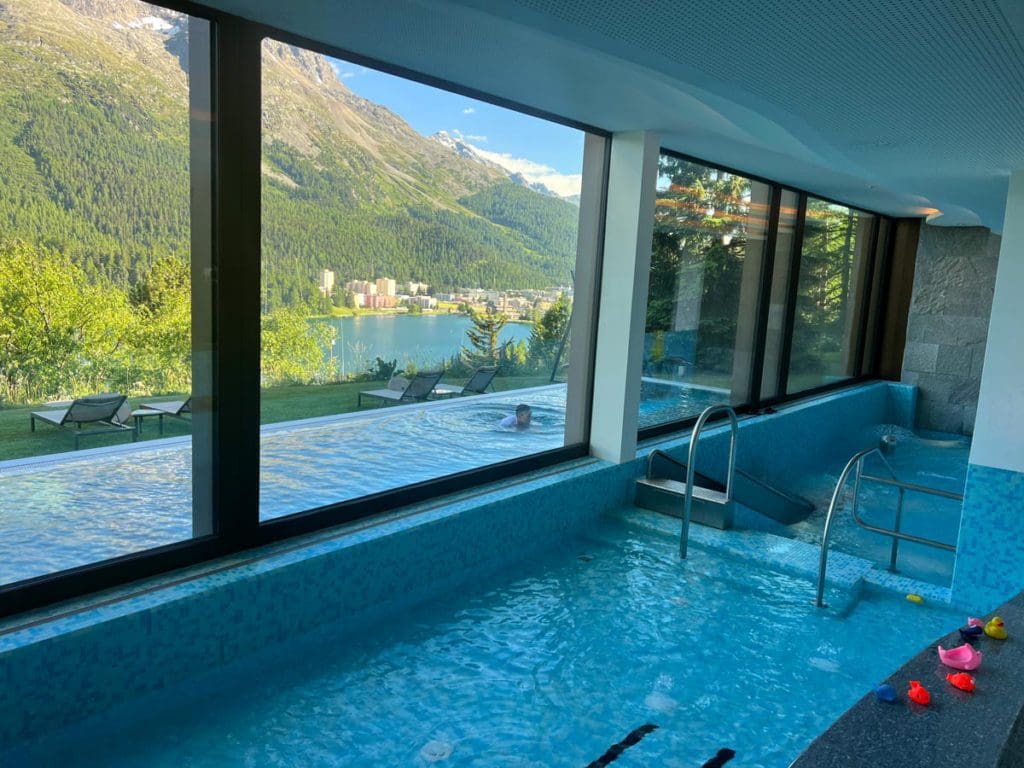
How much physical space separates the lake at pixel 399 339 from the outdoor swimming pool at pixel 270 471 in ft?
1.48

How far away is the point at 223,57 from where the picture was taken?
3.67 m

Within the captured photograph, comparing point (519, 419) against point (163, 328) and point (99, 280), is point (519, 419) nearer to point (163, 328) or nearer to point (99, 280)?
point (163, 328)

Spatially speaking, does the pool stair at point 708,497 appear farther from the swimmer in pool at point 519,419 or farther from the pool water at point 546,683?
the swimmer in pool at point 519,419

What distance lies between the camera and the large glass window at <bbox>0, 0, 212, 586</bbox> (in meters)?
3.22

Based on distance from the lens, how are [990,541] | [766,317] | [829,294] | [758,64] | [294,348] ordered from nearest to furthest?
1. [758,64]
2. [294,348]
3. [990,541]
4. [766,317]
5. [829,294]

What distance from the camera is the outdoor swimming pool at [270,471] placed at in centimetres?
340

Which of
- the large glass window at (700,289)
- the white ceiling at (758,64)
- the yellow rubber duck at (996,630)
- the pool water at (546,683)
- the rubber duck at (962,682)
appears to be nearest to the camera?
the rubber duck at (962,682)

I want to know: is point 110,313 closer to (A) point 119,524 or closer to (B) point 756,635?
(A) point 119,524

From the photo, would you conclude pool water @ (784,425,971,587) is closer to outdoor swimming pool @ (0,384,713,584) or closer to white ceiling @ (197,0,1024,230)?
outdoor swimming pool @ (0,384,713,584)

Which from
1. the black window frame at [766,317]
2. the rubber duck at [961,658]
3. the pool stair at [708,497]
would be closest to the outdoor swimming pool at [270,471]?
the pool stair at [708,497]

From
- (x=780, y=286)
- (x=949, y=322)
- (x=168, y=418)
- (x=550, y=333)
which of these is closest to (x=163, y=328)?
(x=168, y=418)

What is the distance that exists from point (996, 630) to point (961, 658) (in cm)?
38

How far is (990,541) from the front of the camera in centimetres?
489

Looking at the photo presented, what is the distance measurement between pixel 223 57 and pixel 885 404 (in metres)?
11.4
